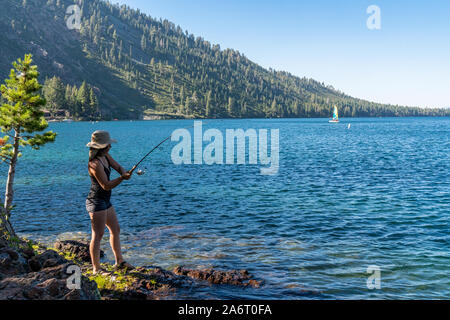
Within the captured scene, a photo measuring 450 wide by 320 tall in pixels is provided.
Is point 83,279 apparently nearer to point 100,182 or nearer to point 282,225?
point 100,182

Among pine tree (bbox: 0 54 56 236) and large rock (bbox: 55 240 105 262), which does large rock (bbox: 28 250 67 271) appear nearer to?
large rock (bbox: 55 240 105 262)

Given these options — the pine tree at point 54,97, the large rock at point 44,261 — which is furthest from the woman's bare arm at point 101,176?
the pine tree at point 54,97

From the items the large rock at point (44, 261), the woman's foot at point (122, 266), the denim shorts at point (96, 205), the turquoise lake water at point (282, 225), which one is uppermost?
the denim shorts at point (96, 205)

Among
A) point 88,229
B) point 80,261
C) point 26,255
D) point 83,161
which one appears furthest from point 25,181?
point 26,255

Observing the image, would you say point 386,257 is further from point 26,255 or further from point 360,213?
point 26,255

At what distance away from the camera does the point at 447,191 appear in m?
28.7

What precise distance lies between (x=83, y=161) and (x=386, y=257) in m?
45.6

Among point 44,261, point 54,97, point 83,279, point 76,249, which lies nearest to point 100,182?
point 83,279

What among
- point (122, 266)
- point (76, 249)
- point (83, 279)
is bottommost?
point (76, 249)

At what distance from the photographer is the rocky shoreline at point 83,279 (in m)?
7.30

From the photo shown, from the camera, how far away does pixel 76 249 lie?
1420 centimetres

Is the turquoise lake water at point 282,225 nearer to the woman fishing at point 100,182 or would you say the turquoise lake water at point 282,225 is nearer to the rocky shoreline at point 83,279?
the rocky shoreline at point 83,279

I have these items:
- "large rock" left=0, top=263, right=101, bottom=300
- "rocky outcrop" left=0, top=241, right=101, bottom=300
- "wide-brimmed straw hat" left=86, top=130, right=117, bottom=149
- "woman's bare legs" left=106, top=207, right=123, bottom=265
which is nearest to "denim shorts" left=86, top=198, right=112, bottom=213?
"woman's bare legs" left=106, top=207, right=123, bottom=265

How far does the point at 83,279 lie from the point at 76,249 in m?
6.89
